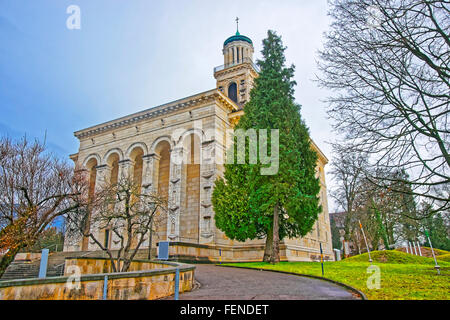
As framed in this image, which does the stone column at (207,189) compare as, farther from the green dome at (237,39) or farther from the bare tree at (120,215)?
the green dome at (237,39)

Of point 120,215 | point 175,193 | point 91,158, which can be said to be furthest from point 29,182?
point 91,158

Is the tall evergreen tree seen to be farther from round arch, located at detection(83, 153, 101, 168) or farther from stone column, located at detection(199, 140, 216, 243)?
round arch, located at detection(83, 153, 101, 168)

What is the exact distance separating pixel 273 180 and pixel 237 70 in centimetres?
2360

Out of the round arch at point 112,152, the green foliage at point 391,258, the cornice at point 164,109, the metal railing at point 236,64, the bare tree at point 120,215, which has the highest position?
the metal railing at point 236,64

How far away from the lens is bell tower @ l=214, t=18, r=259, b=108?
37.8 m

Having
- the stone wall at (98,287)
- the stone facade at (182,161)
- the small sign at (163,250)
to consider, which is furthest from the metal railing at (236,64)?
the stone wall at (98,287)

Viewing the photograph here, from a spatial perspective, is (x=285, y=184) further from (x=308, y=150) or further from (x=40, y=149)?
(x=40, y=149)

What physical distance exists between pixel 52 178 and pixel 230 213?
10.6 meters

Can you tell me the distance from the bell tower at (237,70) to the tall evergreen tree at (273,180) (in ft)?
49.3

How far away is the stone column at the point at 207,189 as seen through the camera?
942 inches

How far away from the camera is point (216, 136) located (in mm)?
26266
